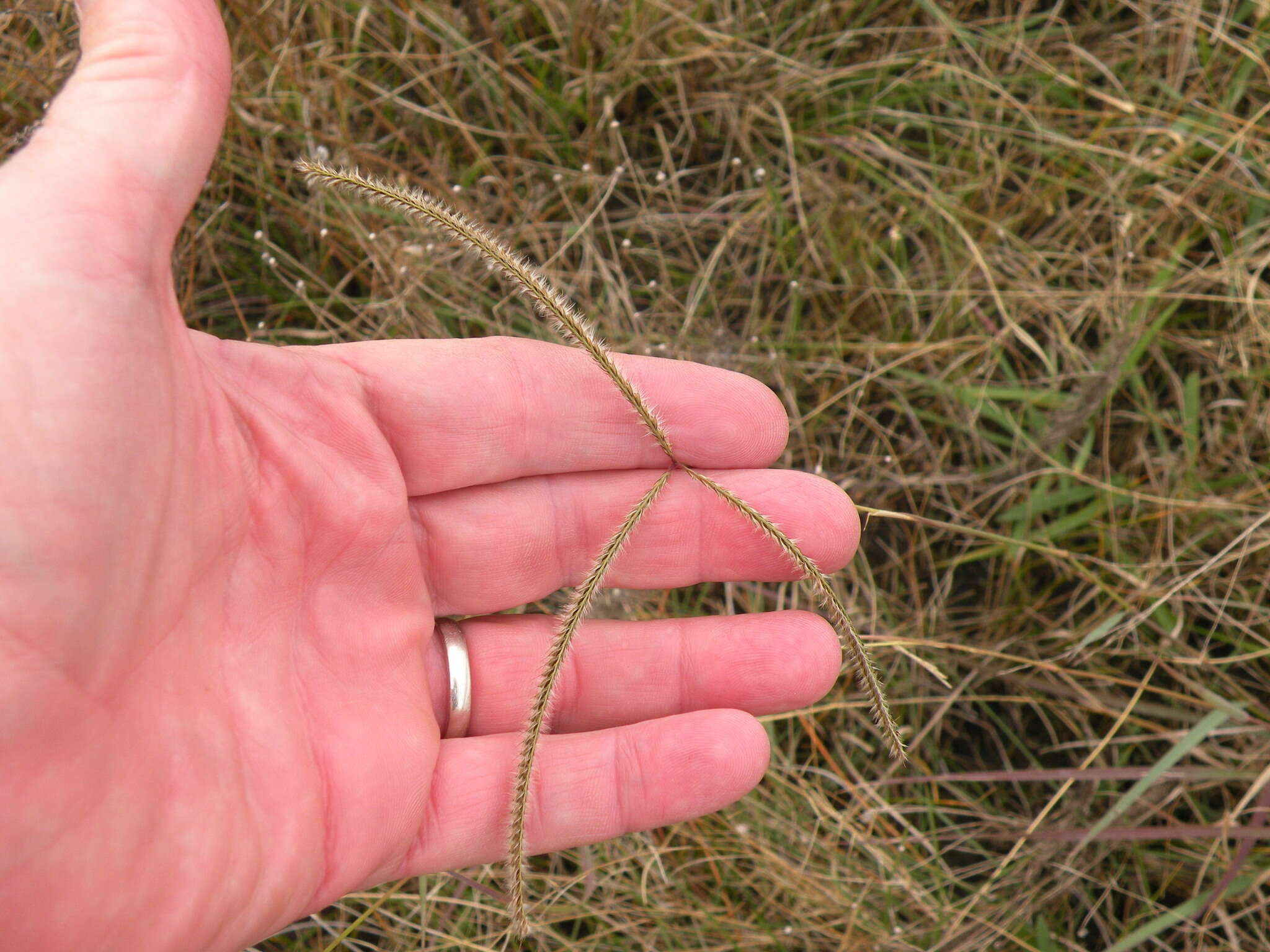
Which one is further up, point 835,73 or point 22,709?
point 835,73

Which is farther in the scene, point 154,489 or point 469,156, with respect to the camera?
point 469,156

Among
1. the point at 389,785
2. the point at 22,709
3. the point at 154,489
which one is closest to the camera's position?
the point at 22,709

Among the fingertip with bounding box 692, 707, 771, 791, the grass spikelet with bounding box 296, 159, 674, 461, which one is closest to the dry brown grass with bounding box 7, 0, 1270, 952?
the fingertip with bounding box 692, 707, 771, 791

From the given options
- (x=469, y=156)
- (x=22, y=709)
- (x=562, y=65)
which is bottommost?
(x=22, y=709)

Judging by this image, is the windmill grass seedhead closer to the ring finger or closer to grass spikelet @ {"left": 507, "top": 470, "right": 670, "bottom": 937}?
grass spikelet @ {"left": 507, "top": 470, "right": 670, "bottom": 937}

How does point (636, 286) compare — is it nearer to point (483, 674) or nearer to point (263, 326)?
point (263, 326)

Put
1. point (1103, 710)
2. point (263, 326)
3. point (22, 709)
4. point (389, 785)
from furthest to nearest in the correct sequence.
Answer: point (263, 326) → point (1103, 710) → point (389, 785) → point (22, 709)

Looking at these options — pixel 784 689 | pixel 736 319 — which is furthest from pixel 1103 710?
pixel 736 319

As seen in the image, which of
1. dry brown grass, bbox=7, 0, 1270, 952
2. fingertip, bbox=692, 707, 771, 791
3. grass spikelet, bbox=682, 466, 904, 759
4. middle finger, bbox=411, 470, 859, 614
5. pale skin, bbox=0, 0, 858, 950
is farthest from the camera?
dry brown grass, bbox=7, 0, 1270, 952

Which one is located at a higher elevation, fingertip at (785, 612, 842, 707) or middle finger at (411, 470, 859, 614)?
middle finger at (411, 470, 859, 614)
